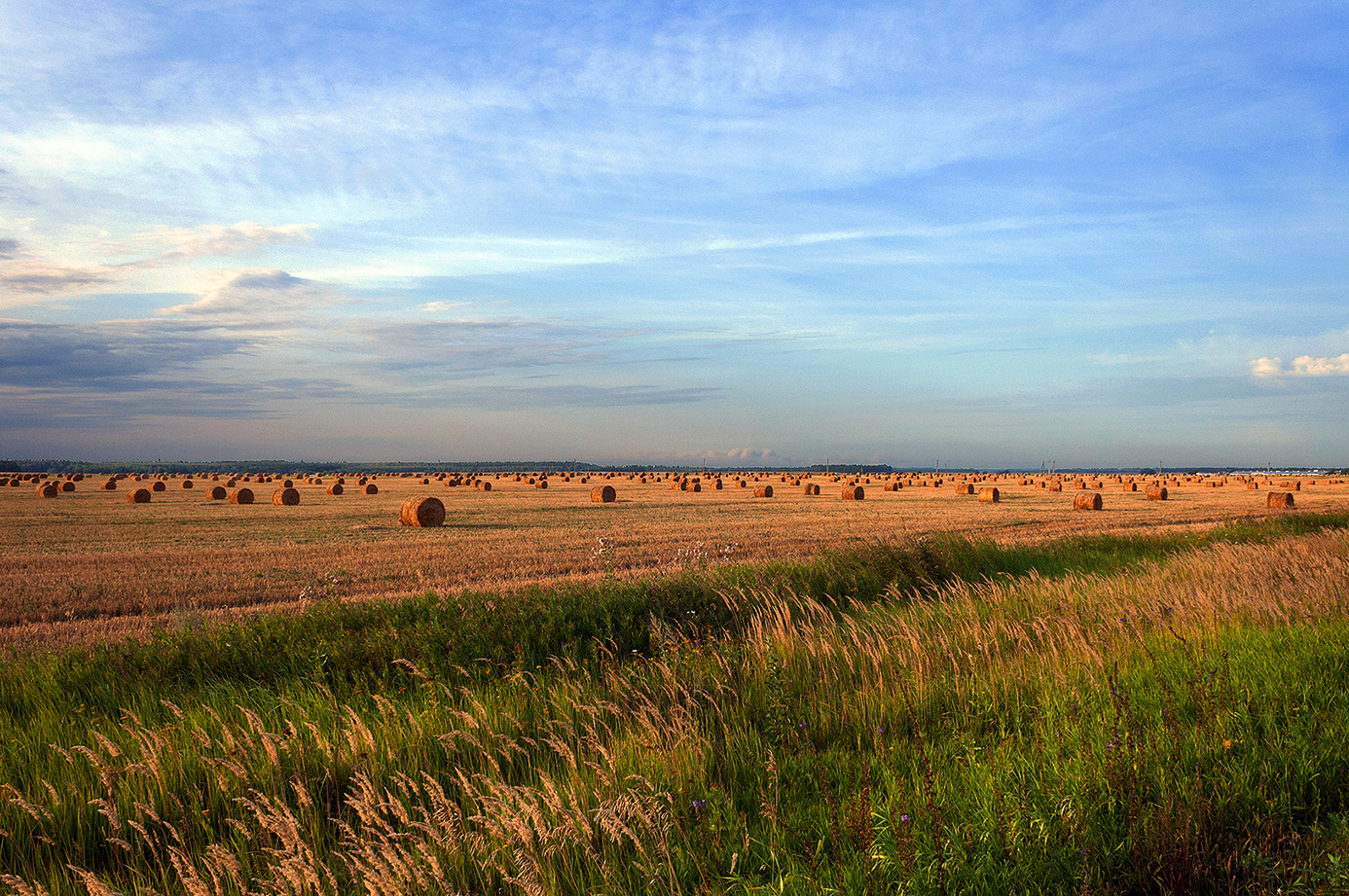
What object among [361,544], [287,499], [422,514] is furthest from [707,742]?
[287,499]

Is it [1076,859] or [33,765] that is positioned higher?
[1076,859]

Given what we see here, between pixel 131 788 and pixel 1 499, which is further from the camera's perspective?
pixel 1 499

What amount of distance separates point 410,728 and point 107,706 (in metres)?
4.15

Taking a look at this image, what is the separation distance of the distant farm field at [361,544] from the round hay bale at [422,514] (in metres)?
1.18

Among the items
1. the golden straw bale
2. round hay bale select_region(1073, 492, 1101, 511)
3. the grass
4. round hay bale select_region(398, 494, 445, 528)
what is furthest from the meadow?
the golden straw bale

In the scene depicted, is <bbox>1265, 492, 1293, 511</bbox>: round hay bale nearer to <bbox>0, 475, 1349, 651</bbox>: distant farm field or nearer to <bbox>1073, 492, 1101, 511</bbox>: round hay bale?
<bbox>0, 475, 1349, 651</bbox>: distant farm field

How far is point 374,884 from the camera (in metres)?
3.49

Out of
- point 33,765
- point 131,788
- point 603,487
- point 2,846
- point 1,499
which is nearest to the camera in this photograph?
point 2,846

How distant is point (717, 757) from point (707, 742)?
188 mm

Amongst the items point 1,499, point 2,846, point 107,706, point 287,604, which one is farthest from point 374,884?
point 1,499

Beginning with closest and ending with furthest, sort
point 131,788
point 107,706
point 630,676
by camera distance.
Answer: point 131,788 → point 630,676 → point 107,706

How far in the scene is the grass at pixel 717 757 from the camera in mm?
3617

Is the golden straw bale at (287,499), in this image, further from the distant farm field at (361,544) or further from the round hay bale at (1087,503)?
the round hay bale at (1087,503)

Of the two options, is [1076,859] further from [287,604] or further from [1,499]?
[1,499]
